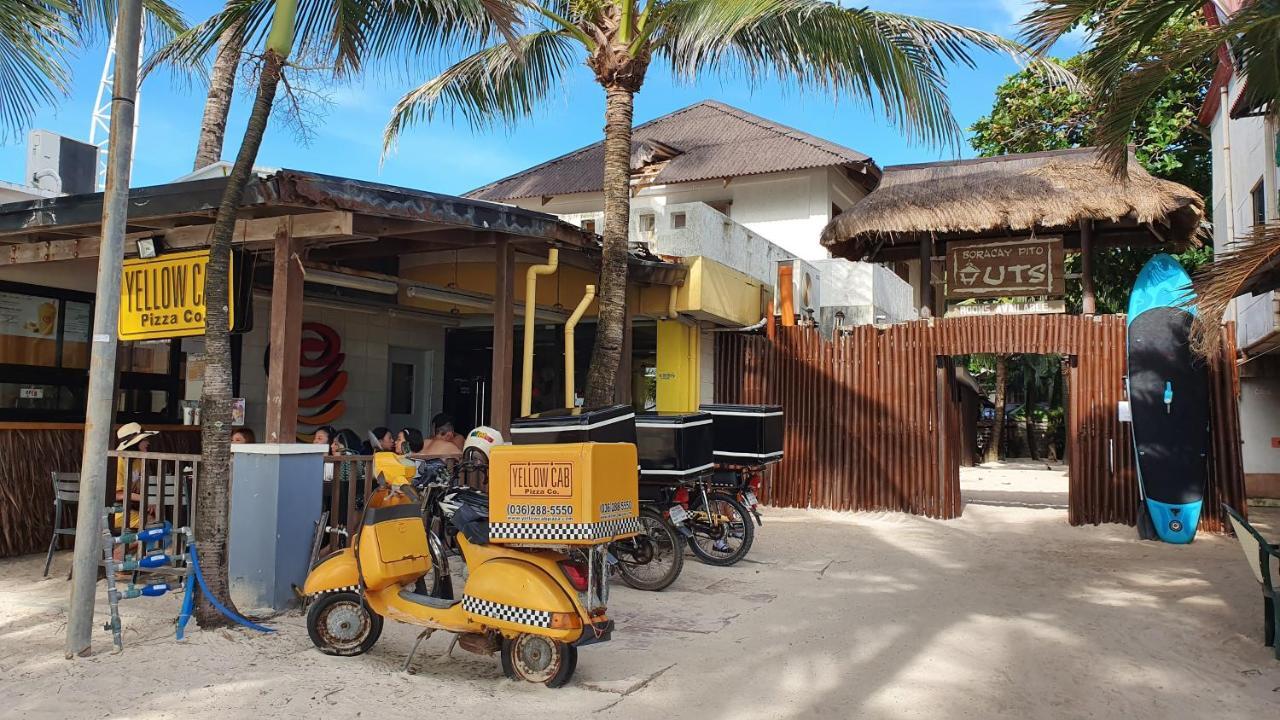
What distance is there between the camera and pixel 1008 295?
12500 millimetres

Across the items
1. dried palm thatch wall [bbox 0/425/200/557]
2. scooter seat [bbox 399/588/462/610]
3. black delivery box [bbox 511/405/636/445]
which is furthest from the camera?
dried palm thatch wall [bbox 0/425/200/557]

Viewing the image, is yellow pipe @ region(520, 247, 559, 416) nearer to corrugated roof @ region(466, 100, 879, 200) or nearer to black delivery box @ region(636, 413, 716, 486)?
black delivery box @ region(636, 413, 716, 486)

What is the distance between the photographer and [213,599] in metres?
5.51

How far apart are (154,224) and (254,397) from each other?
4.10 m

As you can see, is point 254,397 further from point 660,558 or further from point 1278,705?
point 1278,705

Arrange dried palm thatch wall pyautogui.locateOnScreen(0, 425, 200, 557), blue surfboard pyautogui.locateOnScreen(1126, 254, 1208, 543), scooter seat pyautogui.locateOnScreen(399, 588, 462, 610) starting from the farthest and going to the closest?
blue surfboard pyautogui.locateOnScreen(1126, 254, 1208, 543)
dried palm thatch wall pyautogui.locateOnScreen(0, 425, 200, 557)
scooter seat pyautogui.locateOnScreen(399, 588, 462, 610)

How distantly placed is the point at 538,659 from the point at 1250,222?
14.0m

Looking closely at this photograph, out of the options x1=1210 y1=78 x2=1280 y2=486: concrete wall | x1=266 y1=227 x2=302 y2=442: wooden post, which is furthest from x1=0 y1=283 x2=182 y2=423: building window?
x1=1210 y1=78 x2=1280 y2=486: concrete wall

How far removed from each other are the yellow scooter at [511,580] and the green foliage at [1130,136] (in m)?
15.6

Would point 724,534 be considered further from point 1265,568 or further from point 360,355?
point 360,355

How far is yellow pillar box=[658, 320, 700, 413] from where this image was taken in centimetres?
1273

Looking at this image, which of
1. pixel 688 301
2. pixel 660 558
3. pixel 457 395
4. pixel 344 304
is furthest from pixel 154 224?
pixel 457 395

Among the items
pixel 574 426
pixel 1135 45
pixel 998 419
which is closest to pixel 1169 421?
pixel 1135 45

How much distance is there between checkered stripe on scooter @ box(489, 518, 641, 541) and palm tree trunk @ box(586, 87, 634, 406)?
3.89 meters
